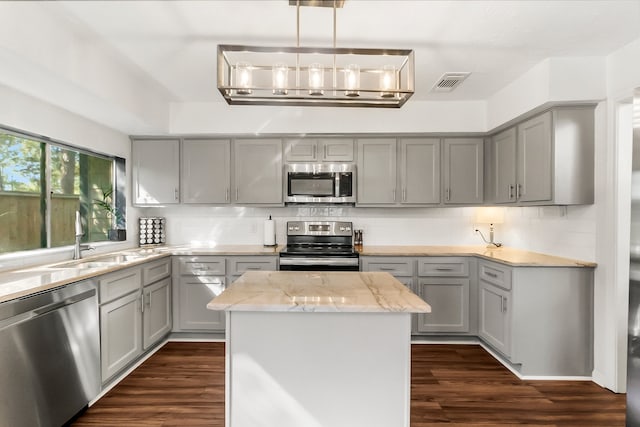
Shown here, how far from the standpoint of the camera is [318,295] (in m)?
1.78

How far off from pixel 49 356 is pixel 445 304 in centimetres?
316

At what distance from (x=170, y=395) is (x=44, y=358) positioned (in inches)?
35.2

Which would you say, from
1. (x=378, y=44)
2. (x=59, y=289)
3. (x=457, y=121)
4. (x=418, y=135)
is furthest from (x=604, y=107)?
(x=59, y=289)

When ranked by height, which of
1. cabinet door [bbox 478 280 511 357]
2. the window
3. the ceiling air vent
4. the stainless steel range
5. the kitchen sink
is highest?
the ceiling air vent

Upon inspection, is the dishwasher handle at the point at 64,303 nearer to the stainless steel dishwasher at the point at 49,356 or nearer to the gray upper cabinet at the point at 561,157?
the stainless steel dishwasher at the point at 49,356

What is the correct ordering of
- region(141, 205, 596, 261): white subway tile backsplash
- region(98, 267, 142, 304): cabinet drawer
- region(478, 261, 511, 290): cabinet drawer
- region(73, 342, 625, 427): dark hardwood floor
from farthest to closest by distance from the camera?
region(141, 205, 596, 261): white subway tile backsplash, region(478, 261, 511, 290): cabinet drawer, region(98, 267, 142, 304): cabinet drawer, region(73, 342, 625, 427): dark hardwood floor

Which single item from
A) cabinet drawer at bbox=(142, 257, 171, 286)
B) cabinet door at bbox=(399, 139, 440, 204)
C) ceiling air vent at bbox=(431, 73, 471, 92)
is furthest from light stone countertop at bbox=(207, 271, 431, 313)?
ceiling air vent at bbox=(431, 73, 471, 92)

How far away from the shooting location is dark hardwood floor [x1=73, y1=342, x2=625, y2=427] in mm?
2285

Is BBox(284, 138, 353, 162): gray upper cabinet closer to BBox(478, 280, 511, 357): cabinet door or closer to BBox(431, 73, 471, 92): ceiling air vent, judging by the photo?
BBox(431, 73, 471, 92): ceiling air vent

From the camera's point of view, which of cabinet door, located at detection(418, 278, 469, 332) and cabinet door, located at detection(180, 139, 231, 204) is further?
cabinet door, located at detection(180, 139, 231, 204)

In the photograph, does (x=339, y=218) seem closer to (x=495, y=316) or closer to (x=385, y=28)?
(x=495, y=316)

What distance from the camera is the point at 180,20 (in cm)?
217

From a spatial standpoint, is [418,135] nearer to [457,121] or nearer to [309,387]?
[457,121]

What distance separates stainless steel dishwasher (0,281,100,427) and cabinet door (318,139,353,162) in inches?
95.2
